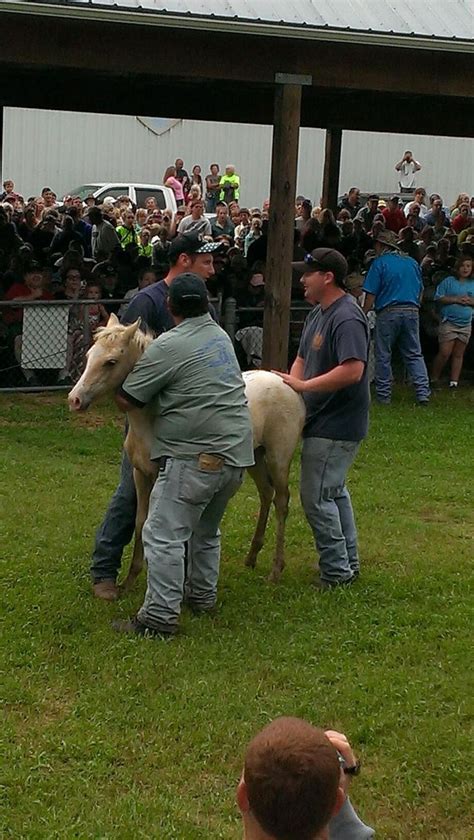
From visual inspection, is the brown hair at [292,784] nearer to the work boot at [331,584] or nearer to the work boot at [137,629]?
the work boot at [137,629]

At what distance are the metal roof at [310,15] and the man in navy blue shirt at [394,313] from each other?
263 cm

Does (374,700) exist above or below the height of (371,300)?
below

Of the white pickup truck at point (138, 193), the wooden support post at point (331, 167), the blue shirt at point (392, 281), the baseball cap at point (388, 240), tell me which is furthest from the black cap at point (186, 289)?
the white pickup truck at point (138, 193)

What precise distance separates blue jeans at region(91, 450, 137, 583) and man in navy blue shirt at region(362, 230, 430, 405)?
6.78 metres

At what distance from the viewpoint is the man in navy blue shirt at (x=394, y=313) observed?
13.0m

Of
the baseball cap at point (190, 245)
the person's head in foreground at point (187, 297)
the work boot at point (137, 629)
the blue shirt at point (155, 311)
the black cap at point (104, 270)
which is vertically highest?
the baseball cap at point (190, 245)

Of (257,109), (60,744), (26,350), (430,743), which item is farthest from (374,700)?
(257,109)

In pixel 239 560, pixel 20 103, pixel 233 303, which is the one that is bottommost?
pixel 239 560

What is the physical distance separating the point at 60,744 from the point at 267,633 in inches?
62.3

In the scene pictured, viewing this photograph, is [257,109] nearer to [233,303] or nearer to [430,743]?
[233,303]

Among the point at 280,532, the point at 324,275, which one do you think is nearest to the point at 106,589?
the point at 280,532

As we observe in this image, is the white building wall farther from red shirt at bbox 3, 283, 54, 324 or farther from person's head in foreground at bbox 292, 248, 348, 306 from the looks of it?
person's head in foreground at bbox 292, 248, 348, 306

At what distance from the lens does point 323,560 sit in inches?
272

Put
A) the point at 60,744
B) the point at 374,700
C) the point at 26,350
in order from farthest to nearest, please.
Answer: the point at 26,350
the point at 374,700
the point at 60,744
